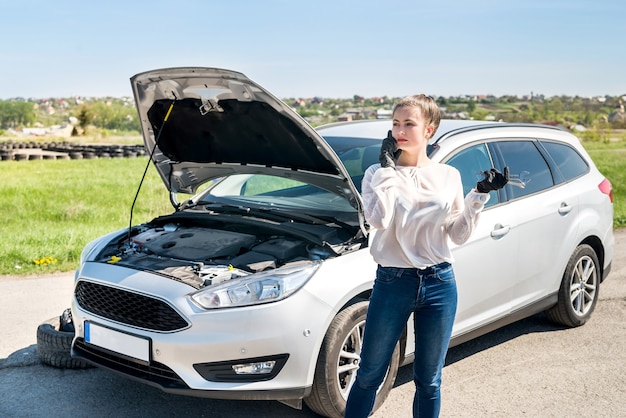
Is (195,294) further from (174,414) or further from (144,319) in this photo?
(174,414)

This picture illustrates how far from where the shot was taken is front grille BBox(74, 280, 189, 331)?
3.94 m

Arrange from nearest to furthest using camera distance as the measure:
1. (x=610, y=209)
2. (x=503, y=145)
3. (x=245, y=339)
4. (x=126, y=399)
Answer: (x=245, y=339)
(x=126, y=399)
(x=503, y=145)
(x=610, y=209)

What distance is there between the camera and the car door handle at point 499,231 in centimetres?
500

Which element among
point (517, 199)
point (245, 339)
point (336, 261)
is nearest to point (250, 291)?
point (245, 339)

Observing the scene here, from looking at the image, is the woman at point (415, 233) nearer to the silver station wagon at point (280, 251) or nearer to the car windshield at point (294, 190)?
the silver station wagon at point (280, 251)

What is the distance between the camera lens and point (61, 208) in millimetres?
14664

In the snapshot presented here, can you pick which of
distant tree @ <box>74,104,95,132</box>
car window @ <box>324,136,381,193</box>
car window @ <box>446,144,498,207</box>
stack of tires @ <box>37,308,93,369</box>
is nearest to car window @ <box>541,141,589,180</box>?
car window @ <box>446,144,498,207</box>

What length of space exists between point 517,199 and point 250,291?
245 cm

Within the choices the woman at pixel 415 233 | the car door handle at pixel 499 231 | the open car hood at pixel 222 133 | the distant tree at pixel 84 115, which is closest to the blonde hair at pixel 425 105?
the woman at pixel 415 233

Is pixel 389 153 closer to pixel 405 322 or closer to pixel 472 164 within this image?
pixel 405 322

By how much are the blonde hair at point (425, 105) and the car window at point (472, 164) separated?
5.69ft

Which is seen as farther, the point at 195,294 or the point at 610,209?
the point at 610,209

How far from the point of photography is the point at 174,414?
4.40 meters

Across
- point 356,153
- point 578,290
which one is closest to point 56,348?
point 356,153
